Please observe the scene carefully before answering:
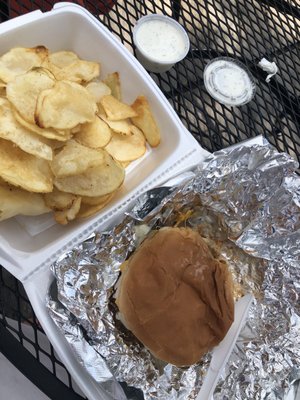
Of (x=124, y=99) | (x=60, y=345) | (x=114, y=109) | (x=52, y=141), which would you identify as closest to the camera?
(x=60, y=345)

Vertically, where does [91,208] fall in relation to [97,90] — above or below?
below

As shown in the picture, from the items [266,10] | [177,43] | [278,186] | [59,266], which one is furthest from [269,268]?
[266,10]

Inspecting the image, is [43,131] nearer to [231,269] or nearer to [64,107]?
[64,107]

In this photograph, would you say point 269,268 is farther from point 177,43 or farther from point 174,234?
point 177,43

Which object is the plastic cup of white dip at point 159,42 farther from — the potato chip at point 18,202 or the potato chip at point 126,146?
the potato chip at point 18,202

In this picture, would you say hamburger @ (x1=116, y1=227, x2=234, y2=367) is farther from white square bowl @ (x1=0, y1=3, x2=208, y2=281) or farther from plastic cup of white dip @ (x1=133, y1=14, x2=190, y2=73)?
plastic cup of white dip @ (x1=133, y1=14, x2=190, y2=73)

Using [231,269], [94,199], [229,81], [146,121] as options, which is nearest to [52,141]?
[94,199]

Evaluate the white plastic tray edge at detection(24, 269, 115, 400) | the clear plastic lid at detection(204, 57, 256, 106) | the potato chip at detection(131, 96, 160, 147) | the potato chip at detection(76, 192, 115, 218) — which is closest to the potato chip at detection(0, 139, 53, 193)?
the potato chip at detection(76, 192, 115, 218)
